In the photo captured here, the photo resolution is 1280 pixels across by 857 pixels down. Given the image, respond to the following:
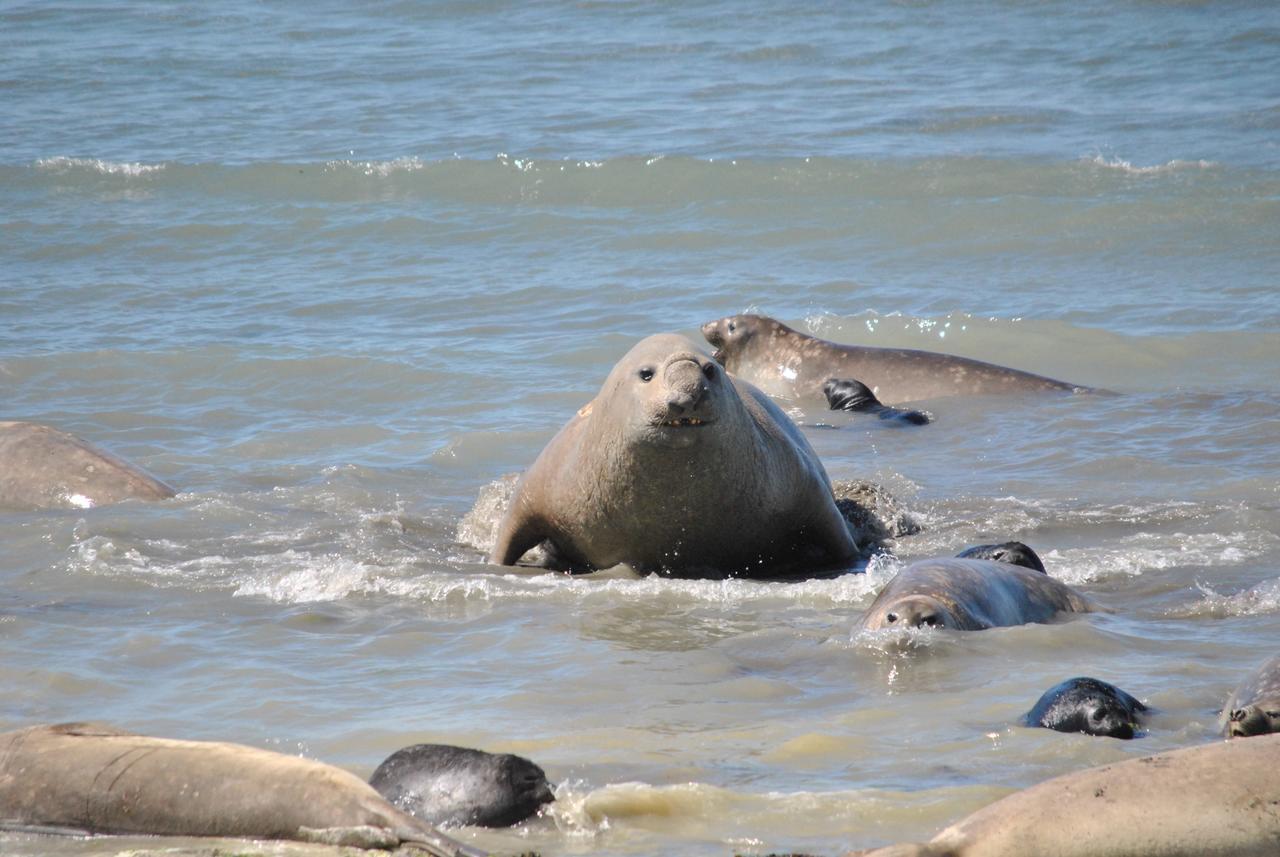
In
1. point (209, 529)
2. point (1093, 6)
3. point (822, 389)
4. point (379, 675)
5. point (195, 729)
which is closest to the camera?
point (195, 729)

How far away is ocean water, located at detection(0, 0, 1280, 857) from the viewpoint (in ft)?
17.7

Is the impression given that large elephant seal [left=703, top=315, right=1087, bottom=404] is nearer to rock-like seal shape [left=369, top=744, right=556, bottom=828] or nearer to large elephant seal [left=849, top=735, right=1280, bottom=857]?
rock-like seal shape [left=369, top=744, right=556, bottom=828]

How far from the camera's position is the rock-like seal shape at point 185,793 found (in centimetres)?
367

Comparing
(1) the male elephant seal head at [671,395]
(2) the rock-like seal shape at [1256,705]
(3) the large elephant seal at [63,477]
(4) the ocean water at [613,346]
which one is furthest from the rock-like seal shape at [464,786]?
(3) the large elephant seal at [63,477]

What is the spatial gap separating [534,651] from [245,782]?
252 centimetres

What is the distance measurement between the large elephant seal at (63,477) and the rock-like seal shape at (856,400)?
5.03 meters

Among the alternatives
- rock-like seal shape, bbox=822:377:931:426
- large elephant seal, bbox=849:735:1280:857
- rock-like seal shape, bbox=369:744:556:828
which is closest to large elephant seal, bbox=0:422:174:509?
rock-like seal shape, bbox=822:377:931:426

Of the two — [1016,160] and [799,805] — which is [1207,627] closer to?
[799,805]

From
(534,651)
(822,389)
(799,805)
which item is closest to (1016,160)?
(822,389)

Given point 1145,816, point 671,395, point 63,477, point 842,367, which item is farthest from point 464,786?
point 842,367

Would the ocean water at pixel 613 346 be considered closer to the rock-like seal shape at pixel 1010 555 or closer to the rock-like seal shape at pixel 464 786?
the rock-like seal shape at pixel 464 786

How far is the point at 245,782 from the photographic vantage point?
12.6ft

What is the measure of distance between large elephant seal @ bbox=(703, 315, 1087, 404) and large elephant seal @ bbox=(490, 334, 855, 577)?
4.83m

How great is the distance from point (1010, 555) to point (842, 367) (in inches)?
261
